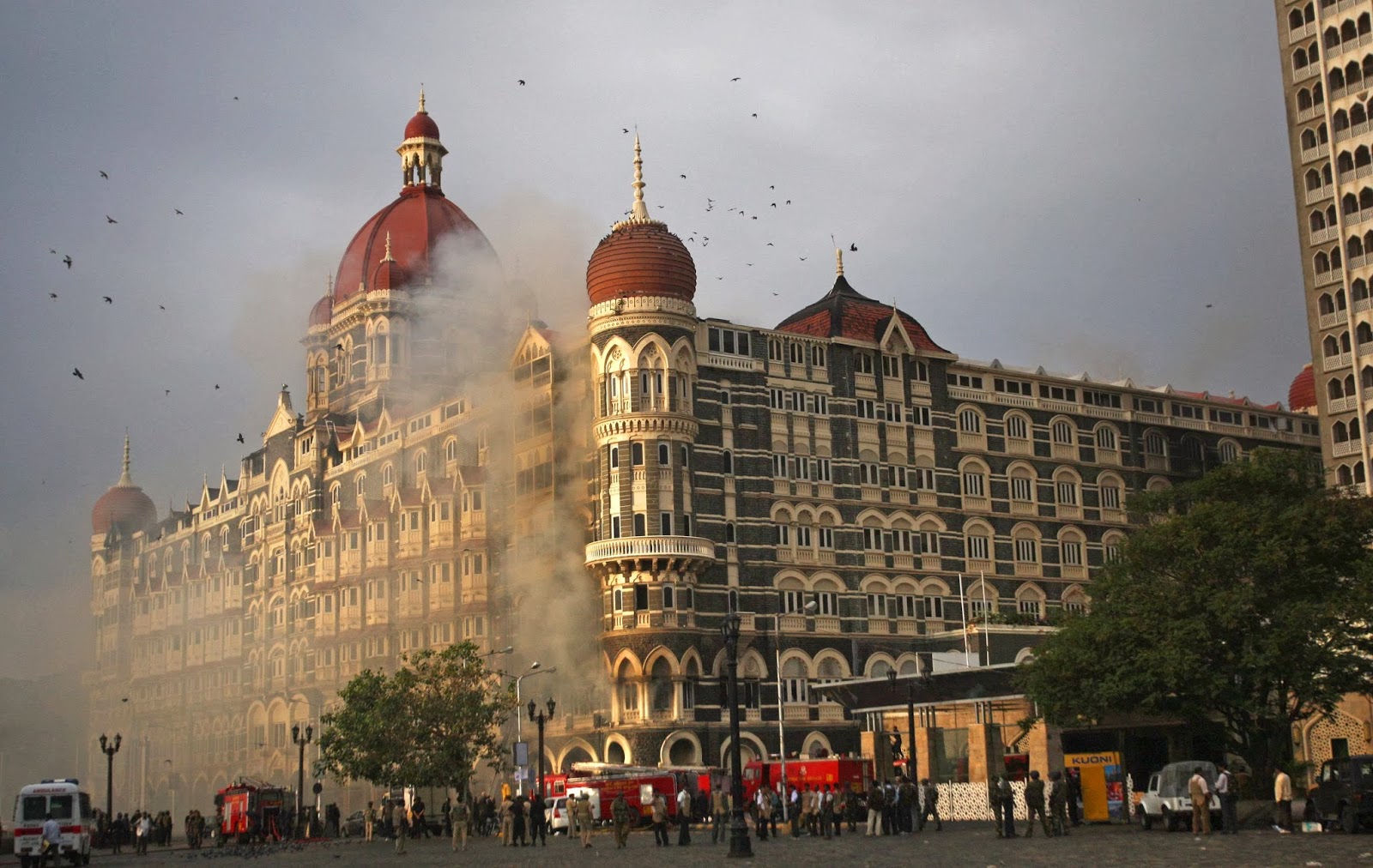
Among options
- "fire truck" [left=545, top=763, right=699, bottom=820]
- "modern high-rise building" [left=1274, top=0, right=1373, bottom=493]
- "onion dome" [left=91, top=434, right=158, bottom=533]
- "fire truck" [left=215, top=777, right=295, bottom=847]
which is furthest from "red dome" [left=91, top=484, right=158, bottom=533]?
"modern high-rise building" [left=1274, top=0, right=1373, bottom=493]

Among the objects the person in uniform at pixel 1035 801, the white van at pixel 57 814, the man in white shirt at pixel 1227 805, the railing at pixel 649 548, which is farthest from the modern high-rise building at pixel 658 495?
the white van at pixel 57 814

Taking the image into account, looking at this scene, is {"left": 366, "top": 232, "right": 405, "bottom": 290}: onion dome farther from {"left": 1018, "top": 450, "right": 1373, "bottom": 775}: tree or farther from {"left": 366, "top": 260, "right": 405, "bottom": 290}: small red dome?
{"left": 1018, "top": 450, "right": 1373, "bottom": 775}: tree

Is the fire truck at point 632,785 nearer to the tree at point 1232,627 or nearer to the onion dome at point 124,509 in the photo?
the tree at point 1232,627

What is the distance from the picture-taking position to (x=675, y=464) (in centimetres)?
7531

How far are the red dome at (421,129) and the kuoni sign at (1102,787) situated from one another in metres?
83.2

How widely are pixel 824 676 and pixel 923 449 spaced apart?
14013mm

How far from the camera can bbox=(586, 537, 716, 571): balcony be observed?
73.3 metres

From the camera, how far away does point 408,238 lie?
110062 mm

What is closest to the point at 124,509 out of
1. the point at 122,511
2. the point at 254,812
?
the point at 122,511

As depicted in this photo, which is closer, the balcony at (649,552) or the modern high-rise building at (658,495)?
the balcony at (649,552)

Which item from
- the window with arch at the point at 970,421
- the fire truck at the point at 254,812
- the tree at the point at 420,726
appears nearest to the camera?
the tree at the point at 420,726

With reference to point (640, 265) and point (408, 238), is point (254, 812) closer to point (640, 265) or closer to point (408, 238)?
point (640, 265)

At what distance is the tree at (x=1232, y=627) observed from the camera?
148ft

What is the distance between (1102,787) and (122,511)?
11062 centimetres
